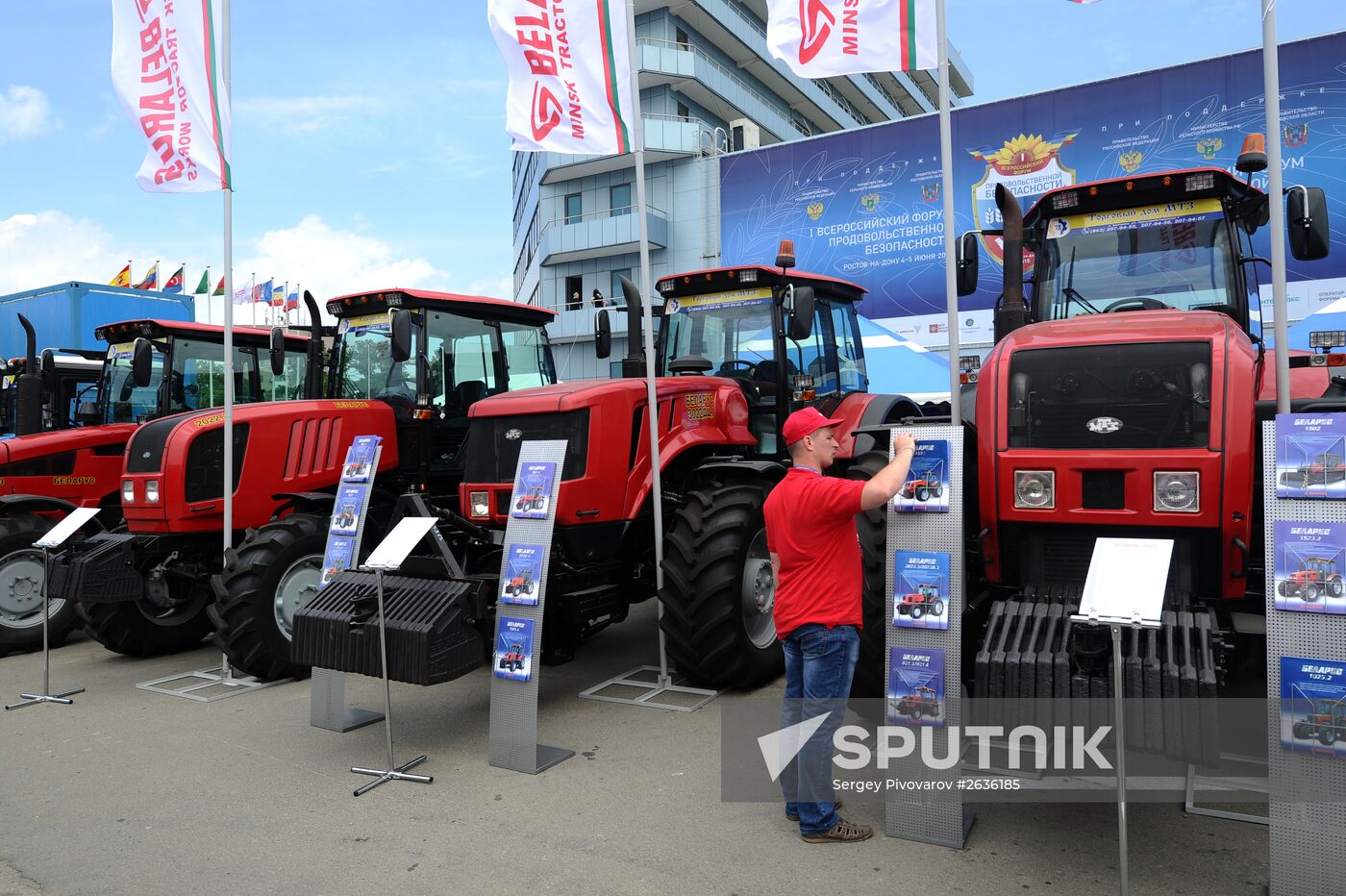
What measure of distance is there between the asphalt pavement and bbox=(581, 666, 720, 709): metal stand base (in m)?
0.10

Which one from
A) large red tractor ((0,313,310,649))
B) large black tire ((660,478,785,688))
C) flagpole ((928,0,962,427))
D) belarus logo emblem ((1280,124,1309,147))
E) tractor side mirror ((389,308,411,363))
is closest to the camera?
flagpole ((928,0,962,427))

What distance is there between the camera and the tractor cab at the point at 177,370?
8.59 m

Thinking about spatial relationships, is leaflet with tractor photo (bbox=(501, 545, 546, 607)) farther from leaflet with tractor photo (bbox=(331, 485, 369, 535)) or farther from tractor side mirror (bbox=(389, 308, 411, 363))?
tractor side mirror (bbox=(389, 308, 411, 363))

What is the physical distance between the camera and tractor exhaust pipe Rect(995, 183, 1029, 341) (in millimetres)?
4855

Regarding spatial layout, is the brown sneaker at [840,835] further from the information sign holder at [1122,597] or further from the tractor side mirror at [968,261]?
the tractor side mirror at [968,261]

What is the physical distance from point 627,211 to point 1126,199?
91.8 feet

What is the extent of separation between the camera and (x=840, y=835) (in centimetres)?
369

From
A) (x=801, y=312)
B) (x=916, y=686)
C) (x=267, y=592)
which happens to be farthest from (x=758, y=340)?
(x=267, y=592)

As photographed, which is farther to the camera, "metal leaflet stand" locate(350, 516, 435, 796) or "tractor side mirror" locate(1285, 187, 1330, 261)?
"metal leaflet stand" locate(350, 516, 435, 796)

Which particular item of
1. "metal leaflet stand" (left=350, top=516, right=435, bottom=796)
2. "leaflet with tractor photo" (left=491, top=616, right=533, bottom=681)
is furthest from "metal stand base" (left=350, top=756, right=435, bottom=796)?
"leaflet with tractor photo" (left=491, top=616, right=533, bottom=681)

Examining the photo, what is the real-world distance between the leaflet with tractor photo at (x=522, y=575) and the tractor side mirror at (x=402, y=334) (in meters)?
2.49

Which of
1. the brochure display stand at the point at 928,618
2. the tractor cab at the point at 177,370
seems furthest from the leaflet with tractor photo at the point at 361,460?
the brochure display stand at the point at 928,618

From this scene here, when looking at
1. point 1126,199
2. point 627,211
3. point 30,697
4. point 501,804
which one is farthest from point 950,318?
point 627,211

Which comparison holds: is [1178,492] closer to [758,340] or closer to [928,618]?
[928,618]
